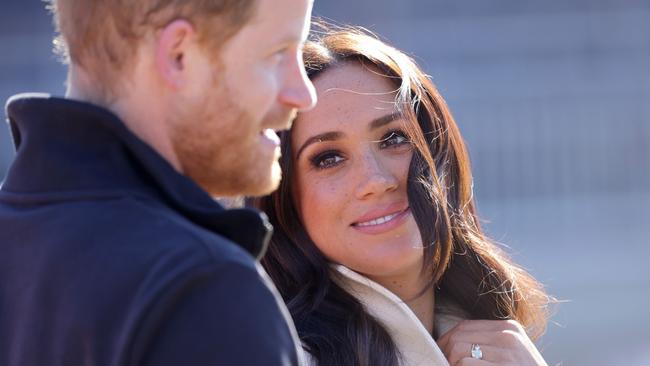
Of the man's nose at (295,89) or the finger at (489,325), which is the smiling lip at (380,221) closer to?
the finger at (489,325)

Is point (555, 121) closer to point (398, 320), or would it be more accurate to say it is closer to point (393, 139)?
point (393, 139)

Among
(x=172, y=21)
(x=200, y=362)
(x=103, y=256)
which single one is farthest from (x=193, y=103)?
(x=200, y=362)

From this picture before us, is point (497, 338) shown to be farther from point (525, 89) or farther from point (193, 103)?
point (525, 89)

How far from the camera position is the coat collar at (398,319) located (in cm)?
282

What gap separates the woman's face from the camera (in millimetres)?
2846

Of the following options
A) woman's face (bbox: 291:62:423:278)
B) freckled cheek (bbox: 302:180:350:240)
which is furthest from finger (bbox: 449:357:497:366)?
freckled cheek (bbox: 302:180:350:240)

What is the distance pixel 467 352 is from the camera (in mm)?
2846

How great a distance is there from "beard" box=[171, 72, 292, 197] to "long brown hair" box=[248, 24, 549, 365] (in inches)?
42.0

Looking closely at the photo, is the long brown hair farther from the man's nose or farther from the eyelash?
the man's nose

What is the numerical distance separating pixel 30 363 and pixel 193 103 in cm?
37

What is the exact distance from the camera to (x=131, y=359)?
150 cm

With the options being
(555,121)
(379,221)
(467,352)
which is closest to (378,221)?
(379,221)

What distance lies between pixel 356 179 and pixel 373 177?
41 millimetres

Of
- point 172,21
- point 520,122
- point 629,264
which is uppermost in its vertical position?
point 172,21
